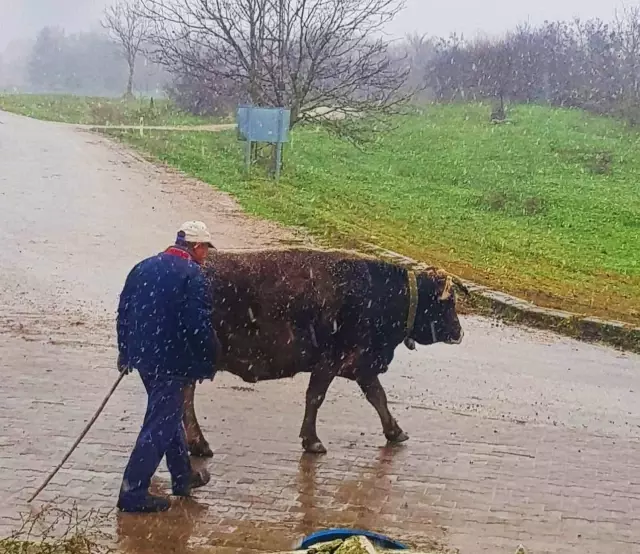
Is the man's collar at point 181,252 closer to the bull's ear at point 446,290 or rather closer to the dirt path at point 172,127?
the bull's ear at point 446,290

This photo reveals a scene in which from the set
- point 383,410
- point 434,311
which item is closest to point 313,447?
point 383,410

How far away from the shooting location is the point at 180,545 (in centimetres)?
565

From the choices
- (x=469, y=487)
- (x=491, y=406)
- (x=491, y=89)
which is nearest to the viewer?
(x=469, y=487)

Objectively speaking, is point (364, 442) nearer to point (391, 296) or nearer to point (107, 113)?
point (391, 296)

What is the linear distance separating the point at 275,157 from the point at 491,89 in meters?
20.2

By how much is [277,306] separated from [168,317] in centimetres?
132

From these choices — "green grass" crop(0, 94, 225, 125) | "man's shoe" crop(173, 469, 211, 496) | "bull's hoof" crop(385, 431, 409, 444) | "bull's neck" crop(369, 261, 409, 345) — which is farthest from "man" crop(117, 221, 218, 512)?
"green grass" crop(0, 94, 225, 125)

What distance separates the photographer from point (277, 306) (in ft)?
23.5

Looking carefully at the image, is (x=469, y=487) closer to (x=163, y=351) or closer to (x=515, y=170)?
(x=163, y=351)

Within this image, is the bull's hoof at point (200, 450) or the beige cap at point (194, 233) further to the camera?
the bull's hoof at point (200, 450)

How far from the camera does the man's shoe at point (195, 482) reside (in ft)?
20.9

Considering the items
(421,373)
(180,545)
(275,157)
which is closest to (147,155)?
(275,157)

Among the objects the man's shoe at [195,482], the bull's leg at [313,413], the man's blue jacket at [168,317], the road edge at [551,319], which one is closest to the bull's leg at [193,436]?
the man's shoe at [195,482]

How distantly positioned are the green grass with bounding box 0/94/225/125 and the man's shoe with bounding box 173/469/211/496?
34536mm
